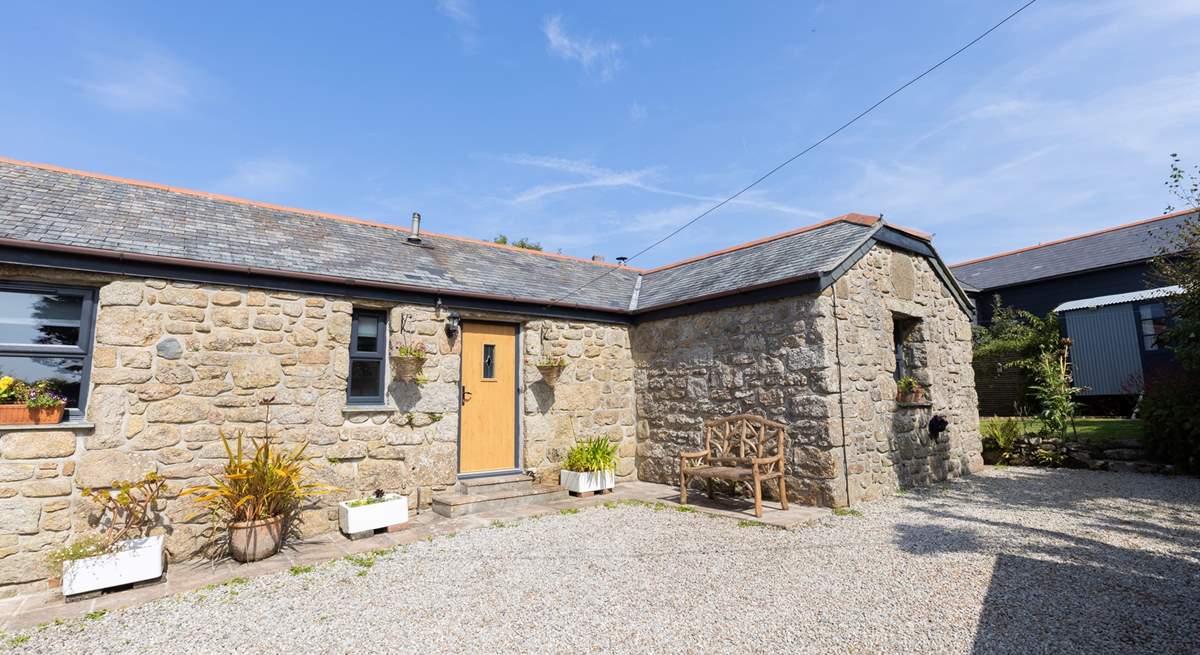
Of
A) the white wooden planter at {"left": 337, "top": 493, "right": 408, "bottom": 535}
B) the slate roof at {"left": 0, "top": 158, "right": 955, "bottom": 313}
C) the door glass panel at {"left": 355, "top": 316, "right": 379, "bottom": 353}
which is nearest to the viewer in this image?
the slate roof at {"left": 0, "top": 158, "right": 955, "bottom": 313}

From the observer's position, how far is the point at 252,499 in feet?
16.8

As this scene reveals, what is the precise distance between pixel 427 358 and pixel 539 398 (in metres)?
1.87

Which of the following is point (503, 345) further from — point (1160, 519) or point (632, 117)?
point (1160, 519)

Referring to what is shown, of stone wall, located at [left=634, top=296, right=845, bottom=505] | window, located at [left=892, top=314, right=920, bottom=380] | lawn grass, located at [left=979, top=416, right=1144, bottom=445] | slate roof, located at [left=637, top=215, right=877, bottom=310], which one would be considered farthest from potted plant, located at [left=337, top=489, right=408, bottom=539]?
lawn grass, located at [left=979, top=416, right=1144, bottom=445]

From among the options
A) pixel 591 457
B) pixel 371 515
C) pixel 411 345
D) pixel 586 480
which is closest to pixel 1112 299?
pixel 591 457

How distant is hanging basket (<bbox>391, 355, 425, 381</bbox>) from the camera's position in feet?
21.8

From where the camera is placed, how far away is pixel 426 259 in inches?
320

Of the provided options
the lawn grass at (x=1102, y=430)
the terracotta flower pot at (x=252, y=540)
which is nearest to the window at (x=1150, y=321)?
the lawn grass at (x=1102, y=430)

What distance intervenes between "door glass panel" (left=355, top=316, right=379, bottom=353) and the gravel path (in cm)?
270

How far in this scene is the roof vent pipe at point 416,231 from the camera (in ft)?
28.4

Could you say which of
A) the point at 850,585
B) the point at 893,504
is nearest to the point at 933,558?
the point at 850,585

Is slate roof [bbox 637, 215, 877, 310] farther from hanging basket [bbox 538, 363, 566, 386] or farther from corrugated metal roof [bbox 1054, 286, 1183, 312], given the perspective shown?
corrugated metal roof [bbox 1054, 286, 1183, 312]

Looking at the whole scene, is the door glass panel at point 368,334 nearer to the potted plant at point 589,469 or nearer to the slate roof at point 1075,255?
the potted plant at point 589,469

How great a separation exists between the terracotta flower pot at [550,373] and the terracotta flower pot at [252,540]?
3.89 meters
